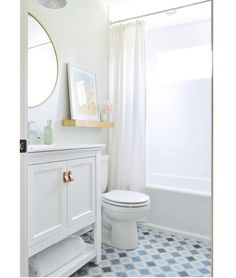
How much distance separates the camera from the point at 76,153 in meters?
1.65

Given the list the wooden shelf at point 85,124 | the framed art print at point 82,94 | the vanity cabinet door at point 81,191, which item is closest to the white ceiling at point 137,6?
the framed art print at point 82,94

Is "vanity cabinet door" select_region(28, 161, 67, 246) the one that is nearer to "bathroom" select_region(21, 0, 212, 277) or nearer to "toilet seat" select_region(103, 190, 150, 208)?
"bathroom" select_region(21, 0, 212, 277)

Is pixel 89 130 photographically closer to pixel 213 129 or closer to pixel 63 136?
pixel 63 136

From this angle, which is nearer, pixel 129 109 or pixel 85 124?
pixel 85 124

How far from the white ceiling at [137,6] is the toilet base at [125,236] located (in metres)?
2.25

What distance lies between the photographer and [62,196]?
1543 mm

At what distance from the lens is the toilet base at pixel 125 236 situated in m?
2.15

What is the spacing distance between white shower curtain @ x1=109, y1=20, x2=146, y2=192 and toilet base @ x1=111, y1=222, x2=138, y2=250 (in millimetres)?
494

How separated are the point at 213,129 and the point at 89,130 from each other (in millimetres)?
2043

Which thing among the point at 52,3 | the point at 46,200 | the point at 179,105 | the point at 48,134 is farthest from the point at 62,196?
the point at 179,105

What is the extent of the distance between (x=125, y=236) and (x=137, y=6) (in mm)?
2368

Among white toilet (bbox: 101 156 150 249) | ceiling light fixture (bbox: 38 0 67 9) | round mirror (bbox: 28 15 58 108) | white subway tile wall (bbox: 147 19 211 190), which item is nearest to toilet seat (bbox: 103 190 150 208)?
white toilet (bbox: 101 156 150 249)

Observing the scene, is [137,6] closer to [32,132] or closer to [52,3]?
[52,3]

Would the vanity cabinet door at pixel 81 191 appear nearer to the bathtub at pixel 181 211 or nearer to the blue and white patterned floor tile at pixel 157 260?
the blue and white patterned floor tile at pixel 157 260
